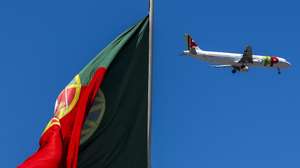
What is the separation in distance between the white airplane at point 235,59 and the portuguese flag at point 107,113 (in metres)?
111

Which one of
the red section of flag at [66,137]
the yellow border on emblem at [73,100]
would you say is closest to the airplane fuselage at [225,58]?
the yellow border on emblem at [73,100]

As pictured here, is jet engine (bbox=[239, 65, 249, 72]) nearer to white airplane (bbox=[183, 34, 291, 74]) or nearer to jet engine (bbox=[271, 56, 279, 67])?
white airplane (bbox=[183, 34, 291, 74])

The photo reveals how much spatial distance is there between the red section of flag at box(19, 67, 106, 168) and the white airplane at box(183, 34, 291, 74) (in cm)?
11185

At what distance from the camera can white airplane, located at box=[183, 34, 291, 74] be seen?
422 feet

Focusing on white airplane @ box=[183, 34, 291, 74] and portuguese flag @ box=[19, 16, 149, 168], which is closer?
portuguese flag @ box=[19, 16, 149, 168]

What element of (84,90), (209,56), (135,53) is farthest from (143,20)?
(209,56)

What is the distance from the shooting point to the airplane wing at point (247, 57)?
422 feet

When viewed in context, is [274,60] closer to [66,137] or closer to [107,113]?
[107,113]

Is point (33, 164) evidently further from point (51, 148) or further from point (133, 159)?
point (133, 159)

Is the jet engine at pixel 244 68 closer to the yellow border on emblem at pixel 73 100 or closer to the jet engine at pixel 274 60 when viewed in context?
the jet engine at pixel 274 60

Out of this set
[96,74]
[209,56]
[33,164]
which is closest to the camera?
[33,164]

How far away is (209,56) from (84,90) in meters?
120

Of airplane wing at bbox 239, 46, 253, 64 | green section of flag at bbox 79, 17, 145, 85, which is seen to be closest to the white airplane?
airplane wing at bbox 239, 46, 253, 64

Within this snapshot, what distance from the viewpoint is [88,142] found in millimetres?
13711
